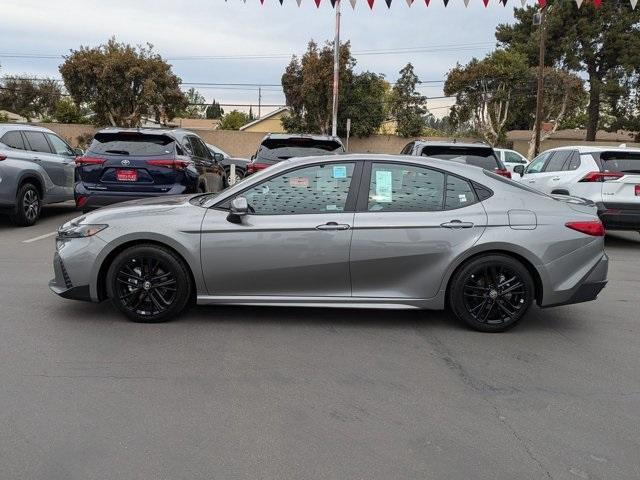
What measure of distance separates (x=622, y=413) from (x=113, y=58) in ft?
107

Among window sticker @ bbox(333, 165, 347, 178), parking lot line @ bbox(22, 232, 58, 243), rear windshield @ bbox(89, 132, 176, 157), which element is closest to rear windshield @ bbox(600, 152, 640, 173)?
window sticker @ bbox(333, 165, 347, 178)

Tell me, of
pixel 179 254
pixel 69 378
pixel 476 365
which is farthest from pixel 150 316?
pixel 476 365

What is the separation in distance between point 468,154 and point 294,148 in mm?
2956

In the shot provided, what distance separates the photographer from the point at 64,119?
4541 centimetres

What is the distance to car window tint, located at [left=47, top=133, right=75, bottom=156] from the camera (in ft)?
38.7

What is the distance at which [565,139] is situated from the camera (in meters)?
48.2

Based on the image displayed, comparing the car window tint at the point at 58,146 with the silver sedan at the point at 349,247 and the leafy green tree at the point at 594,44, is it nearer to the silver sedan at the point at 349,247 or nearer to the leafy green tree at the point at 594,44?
the silver sedan at the point at 349,247

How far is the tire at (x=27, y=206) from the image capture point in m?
10.4

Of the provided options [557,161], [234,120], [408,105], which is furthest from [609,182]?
[234,120]

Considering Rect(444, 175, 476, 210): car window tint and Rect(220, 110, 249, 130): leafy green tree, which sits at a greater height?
Rect(220, 110, 249, 130): leafy green tree

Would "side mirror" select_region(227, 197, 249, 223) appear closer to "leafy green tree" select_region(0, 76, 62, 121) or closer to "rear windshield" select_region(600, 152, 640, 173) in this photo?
"rear windshield" select_region(600, 152, 640, 173)

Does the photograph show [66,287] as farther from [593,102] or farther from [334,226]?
[593,102]

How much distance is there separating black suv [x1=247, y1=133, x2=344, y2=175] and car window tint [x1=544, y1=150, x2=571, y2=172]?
405cm

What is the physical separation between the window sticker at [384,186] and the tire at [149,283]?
178 centimetres
